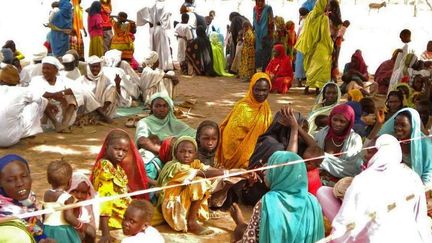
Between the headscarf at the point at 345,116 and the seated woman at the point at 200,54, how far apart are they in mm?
7871

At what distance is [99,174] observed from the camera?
14.9 feet

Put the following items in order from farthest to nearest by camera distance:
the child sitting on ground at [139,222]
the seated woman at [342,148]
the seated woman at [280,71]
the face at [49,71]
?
the seated woman at [280,71]
the face at [49,71]
the seated woman at [342,148]
the child sitting on ground at [139,222]

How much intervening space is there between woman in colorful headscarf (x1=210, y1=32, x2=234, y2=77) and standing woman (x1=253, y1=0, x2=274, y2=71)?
1.01 m

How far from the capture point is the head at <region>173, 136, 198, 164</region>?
500 cm

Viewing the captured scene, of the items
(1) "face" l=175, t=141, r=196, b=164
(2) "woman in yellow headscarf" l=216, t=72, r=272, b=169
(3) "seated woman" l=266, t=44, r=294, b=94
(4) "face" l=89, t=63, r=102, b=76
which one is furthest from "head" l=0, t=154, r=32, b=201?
(3) "seated woman" l=266, t=44, r=294, b=94

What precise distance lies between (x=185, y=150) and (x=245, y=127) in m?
1.22

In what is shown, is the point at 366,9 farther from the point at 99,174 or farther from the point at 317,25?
the point at 99,174

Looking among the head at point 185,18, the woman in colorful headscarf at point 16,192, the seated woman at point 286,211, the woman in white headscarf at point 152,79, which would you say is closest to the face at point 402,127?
the seated woman at point 286,211

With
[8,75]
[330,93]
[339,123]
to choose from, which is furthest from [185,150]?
[8,75]

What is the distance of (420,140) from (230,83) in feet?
26.2

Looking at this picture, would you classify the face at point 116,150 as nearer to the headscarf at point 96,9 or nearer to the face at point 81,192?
the face at point 81,192

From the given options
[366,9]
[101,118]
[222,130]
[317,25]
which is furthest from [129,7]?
[222,130]

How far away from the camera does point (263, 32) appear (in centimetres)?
1279

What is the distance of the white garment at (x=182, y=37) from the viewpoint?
1363cm
